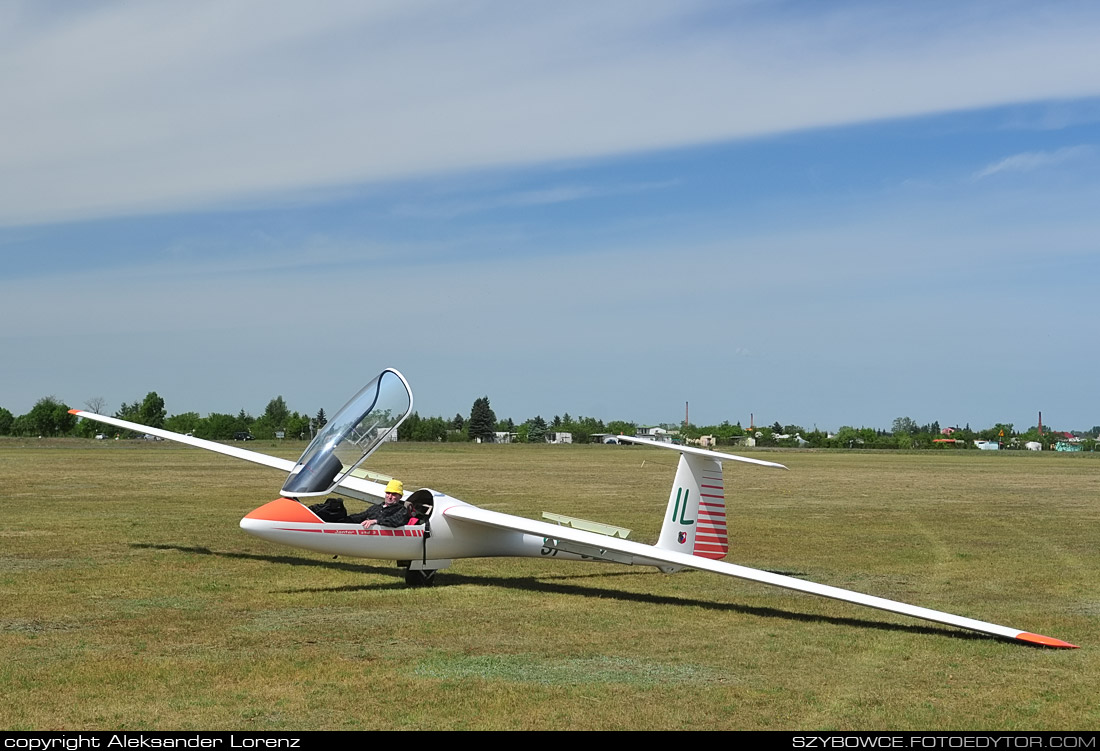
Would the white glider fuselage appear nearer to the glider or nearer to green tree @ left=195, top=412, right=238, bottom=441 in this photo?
the glider

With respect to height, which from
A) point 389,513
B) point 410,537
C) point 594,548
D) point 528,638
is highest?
point 389,513

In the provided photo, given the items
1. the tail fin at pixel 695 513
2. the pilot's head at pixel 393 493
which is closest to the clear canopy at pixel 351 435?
the pilot's head at pixel 393 493

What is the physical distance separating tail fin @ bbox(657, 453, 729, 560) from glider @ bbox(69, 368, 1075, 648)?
0.5 inches

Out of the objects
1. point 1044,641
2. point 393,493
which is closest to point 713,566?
point 1044,641

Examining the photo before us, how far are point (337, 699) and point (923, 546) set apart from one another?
13591 mm

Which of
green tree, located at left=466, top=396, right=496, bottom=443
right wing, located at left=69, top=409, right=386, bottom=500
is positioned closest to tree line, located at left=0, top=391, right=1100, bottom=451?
green tree, located at left=466, top=396, right=496, bottom=443

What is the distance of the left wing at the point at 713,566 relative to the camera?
955 centimetres

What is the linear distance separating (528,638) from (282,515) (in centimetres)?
350

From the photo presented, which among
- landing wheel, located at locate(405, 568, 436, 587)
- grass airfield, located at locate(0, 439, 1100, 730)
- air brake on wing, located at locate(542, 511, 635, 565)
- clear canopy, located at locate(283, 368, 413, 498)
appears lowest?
grass airfield, located at locate(0, 439, 1100, 730)

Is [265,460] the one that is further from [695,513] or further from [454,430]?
[454,430]

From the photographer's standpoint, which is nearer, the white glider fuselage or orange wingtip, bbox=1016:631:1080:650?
orange wingtip, bbox=1016:631:1080:650

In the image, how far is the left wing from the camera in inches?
376

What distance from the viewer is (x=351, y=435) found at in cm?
1229

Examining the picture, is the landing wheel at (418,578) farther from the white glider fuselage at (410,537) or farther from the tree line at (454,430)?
the tree line at (454,430)
